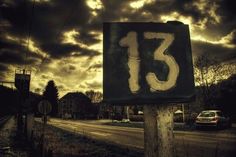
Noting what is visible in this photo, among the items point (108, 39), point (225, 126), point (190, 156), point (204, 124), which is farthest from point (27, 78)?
point (108, 39)

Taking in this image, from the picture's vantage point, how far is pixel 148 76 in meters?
2.09

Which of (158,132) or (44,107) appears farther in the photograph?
(44,107)

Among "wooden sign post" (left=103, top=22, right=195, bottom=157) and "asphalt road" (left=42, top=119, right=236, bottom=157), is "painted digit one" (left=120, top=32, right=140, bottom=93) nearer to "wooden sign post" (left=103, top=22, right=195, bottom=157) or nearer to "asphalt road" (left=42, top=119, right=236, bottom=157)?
"wooden sign post" (left=103, top=22, right=195, bottom=157)

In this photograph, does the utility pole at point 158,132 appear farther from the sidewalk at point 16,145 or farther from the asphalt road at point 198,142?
the sidewalk at point 16,145

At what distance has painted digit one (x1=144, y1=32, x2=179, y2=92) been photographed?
2.08 meters

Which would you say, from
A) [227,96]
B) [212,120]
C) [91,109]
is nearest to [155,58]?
[212,120]

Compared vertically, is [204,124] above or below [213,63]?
below

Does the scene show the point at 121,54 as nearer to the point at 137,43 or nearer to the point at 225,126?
the point at 137,43

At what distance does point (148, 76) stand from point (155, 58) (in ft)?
0.53

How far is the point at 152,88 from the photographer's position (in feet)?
6.79

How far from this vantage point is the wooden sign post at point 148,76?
2047 mm

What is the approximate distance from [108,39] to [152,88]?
53 centimetres

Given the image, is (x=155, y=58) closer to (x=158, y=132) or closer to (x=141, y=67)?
(x=141, y=67)

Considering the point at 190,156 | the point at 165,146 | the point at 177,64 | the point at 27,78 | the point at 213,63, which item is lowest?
the point at 190,156
